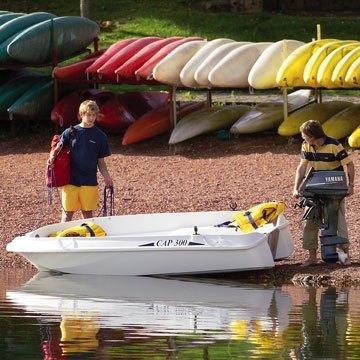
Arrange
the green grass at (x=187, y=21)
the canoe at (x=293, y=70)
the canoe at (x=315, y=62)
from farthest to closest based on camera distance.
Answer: the green grass at (x=187, y=21) → the canoe at (x=293, y=70) → the canoe at (x=315, y=62)

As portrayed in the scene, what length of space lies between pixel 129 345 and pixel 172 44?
1047cm

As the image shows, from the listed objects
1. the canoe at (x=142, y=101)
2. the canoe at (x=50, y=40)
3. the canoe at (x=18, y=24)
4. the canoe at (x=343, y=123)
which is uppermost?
the canoe at (x=18, y=24)

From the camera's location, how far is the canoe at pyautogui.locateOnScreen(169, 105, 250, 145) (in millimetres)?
18094

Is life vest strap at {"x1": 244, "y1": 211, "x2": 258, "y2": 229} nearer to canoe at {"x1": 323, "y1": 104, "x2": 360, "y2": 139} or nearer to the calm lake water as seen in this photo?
the calm lake water

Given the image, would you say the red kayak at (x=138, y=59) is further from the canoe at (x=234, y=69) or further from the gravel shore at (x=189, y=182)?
the canoe at (x=234, y=69)

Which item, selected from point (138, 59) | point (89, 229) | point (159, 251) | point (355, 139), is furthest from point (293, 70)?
point (159, 251)

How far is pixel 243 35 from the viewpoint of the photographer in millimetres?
25891

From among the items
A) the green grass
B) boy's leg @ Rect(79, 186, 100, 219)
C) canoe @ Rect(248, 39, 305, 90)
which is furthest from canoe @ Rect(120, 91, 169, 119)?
boy's leg @ Rect(79, 186, 100, 219)

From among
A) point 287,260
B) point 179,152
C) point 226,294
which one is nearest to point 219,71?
point 179,152

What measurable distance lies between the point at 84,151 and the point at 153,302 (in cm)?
198

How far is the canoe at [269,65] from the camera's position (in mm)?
17500

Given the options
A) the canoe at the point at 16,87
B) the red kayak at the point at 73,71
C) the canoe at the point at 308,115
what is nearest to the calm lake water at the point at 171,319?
the canoe at the point at 308,115

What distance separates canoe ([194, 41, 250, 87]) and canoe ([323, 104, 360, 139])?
179 cm

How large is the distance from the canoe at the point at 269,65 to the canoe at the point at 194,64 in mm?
816
